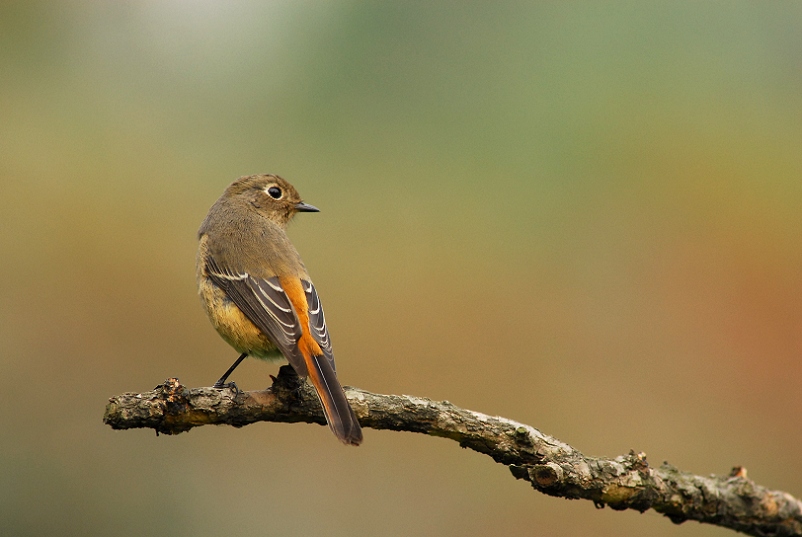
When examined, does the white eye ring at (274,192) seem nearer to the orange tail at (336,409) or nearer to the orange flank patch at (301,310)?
the orange flank patch at (301,310)

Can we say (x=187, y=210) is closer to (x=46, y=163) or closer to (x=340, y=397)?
(x=46, y=163)

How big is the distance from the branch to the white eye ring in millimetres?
2310

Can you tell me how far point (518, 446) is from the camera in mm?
3949

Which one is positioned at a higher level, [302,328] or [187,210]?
[187,210]

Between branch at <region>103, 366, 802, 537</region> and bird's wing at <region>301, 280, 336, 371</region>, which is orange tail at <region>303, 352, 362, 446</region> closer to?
branch at <region>103, 366, 802, 537</region>

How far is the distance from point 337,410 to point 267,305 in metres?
1.14

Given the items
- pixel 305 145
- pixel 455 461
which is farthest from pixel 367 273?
pixel 455 461

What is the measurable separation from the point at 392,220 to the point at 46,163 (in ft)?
15.9

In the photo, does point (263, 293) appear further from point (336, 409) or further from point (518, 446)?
point (518, 446)

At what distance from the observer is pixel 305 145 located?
12305mm

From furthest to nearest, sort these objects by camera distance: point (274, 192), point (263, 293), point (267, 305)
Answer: point (274, 192) → point (263, 293) → point (267, 305)

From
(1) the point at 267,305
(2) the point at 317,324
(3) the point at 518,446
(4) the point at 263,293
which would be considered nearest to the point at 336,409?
(3) the point at 518,446

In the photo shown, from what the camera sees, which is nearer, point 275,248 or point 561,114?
point 275,248

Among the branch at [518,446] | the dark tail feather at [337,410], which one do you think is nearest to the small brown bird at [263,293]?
the dark tail feather at [337,410]
